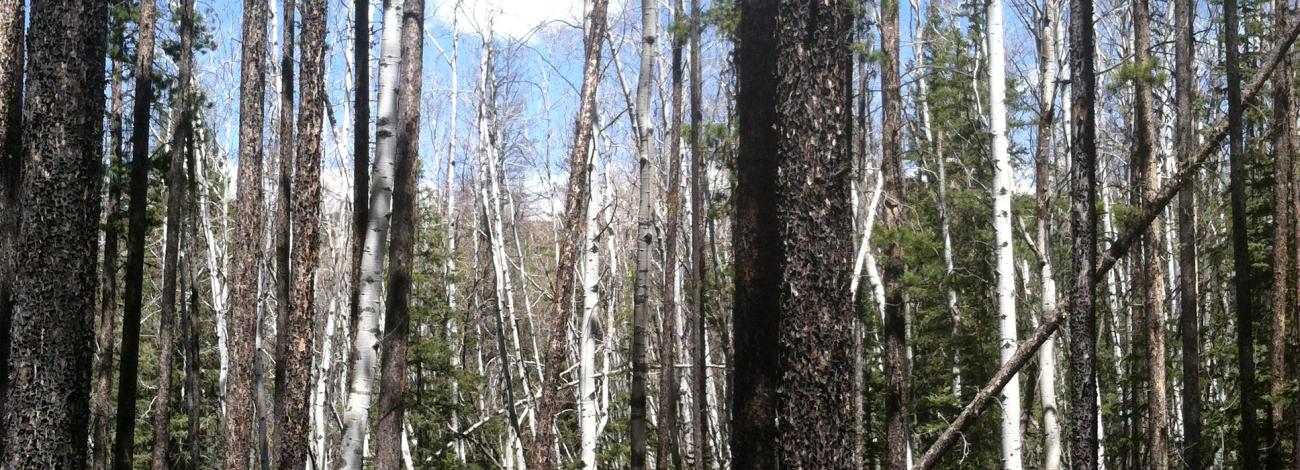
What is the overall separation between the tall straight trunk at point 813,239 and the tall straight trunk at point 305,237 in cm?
639

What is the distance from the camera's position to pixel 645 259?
10.7 meters

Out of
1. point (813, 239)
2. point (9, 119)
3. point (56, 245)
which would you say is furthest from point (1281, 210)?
point (9, 119)

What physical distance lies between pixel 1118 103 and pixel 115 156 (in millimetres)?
25120

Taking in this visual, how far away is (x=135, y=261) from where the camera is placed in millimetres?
12766

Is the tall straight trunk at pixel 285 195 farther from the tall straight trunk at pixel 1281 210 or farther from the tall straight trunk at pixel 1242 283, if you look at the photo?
the tall straight trunk at pixel 1281 210

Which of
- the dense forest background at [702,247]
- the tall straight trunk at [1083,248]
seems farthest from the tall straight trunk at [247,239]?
the tall straight trunk at [1083,248]

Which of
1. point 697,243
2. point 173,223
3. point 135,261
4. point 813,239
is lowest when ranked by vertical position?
point 813,239

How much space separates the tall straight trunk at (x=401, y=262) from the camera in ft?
30.2

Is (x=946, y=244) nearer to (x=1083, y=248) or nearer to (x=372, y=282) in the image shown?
(x=1083, y=248)

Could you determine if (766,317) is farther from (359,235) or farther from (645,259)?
(359,235)

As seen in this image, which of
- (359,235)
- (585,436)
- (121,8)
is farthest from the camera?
(121,8)

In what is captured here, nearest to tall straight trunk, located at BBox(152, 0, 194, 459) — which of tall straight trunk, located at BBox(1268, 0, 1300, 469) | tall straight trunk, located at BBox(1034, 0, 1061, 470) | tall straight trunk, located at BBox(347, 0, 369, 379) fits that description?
tall straight trunk, located at BBox(347, 0, 369, 379)

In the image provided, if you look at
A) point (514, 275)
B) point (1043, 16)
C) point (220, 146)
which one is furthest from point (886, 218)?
point (514, 275)

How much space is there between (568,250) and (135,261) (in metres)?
6.00
